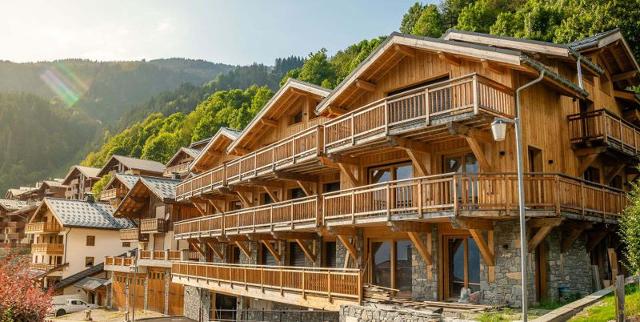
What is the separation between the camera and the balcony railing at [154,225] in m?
41.8

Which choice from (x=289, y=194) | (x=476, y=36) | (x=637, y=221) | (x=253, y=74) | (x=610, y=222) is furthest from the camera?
(x=253, y=74)

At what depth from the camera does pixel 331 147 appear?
2114 centimetres

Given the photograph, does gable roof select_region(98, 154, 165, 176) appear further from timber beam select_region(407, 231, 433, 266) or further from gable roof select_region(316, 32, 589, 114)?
timber beam select_region(407, 231, 433, 266)

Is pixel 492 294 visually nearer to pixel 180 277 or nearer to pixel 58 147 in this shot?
pixel 180 277

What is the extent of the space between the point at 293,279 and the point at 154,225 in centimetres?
2330

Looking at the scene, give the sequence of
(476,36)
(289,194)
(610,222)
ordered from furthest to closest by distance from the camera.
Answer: (289,194), (476,36), (610,222)

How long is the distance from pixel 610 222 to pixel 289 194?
1488 centimetres

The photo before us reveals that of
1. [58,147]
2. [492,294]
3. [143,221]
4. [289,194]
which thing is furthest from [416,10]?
[58,147]

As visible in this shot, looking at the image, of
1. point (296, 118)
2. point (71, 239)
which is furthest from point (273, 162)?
point (71, 239)

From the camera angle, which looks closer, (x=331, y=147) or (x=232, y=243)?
(x=331, y=147)

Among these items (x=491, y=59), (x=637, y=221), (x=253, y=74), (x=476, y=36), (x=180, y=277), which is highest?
(x=253, y=74)

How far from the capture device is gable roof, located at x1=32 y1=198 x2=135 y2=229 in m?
53.9

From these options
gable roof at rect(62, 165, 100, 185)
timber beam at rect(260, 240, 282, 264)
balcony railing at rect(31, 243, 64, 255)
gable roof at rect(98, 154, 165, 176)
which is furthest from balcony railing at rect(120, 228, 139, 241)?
gable roof at rect(62, 165, 100, 185)

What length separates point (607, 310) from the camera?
14.1 m
